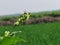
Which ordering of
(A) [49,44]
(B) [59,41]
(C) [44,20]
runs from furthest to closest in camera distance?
(C) [44,20]
(B) [59,41]
(A) [49,44]

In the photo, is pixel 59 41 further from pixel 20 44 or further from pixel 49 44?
pixel 20 44

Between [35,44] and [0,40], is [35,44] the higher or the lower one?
the lower one

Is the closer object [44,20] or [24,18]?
[24,18]

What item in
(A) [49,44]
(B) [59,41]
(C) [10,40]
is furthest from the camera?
(B) [59,41]

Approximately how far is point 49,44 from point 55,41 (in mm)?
861

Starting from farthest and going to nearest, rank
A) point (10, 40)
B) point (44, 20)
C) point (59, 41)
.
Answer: point (44, 20)
point (59, 41)
point (10, 40)

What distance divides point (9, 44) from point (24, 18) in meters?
0.08

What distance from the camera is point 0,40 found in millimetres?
677

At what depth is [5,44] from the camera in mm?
661

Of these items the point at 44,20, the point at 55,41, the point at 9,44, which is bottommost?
the point at 44,20

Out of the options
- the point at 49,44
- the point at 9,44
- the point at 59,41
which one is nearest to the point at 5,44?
the point at 9,44

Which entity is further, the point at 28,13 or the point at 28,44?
the point at 28,44

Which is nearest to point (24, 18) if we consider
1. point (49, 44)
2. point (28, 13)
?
point (28, 13)

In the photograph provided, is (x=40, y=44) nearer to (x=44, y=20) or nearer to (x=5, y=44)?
(x=5, y=44)
